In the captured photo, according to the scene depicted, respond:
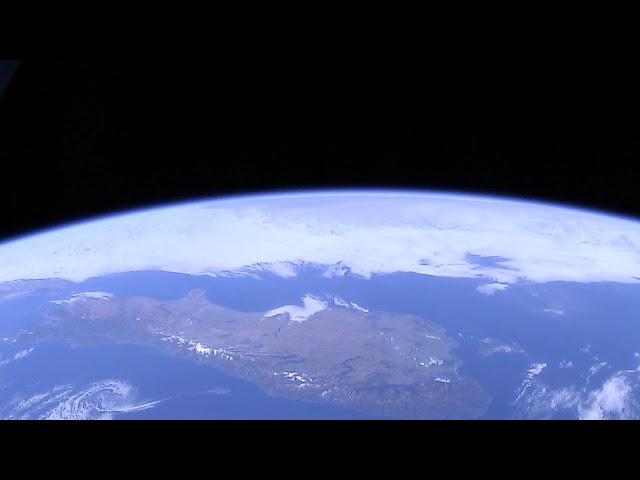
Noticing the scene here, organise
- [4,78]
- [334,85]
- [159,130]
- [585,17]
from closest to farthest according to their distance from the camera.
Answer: [585,17]
[4,78]
[334,85]
[159,130]

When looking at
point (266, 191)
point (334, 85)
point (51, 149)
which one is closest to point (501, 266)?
point (266, 191)

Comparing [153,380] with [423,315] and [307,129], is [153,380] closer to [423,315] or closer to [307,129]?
[307,129]

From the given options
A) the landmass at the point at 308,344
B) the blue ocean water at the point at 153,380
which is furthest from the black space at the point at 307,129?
the landmass at the point at 308,344

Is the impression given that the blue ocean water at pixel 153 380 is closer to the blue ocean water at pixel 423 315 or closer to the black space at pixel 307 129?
the blue ocean water at pixel 423 315

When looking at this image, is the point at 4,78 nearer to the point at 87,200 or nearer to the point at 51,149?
the point at 51,149

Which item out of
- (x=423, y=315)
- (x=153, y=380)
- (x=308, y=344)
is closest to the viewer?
(x=153, y=380)

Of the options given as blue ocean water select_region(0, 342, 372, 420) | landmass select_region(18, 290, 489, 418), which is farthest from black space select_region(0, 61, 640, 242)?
landmass select_region(18, 290, 489, 418)

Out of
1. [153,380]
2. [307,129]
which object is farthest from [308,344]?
[307,129]

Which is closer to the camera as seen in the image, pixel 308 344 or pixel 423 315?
pixel 308 344

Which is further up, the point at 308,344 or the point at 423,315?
Result: the point at 423,315
